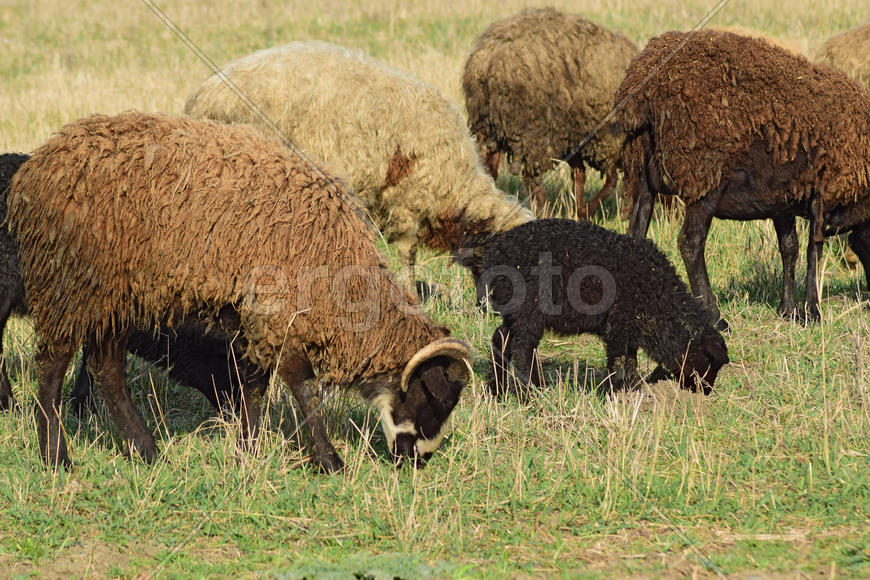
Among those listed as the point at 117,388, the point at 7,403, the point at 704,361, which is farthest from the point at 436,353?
the point at 7,403

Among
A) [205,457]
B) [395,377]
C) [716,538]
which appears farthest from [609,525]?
[205,457]

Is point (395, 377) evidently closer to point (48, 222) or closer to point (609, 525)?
point (609, 525)

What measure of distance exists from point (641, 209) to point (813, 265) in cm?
153

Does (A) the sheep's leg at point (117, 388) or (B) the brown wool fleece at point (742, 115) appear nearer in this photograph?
(A) the sheep's leg at point (117, 388)

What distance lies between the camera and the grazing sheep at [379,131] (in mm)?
9148

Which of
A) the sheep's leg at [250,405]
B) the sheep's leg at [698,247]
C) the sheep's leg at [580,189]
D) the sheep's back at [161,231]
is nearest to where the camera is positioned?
the sheep's back at [161,231]

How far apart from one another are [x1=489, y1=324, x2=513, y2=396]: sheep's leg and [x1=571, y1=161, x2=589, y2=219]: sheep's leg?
15.9 ft

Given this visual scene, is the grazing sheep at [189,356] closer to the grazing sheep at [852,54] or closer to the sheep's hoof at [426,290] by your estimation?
the sheep's hoof at [426,290]

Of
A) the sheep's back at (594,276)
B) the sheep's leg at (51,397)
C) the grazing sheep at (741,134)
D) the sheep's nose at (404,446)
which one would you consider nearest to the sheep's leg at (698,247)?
the grazing sheep at (741,134)

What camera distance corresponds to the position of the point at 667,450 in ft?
19.9

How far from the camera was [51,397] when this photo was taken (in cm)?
589

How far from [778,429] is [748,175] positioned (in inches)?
99.1

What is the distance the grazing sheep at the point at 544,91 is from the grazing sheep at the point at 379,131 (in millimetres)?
1876

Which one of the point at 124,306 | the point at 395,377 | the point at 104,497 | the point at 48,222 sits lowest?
the point at 104,497
